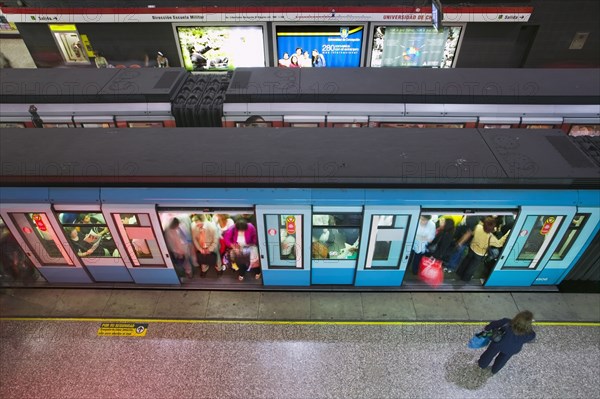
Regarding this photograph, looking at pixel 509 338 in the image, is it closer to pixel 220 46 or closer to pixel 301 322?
pixel 301 322

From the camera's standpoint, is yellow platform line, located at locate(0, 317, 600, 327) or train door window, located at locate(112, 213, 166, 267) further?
yellow platform line, located at locate(0, 317, 600, 327)

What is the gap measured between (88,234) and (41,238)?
790 millimetres

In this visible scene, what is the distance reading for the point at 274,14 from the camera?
12.3 m

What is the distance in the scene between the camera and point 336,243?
23.1ft

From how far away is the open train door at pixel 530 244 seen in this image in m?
6.43

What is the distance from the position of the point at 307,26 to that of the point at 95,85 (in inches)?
270

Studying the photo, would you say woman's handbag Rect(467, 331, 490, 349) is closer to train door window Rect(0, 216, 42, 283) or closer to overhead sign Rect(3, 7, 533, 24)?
train door window Rect(0, 216, 42, 283)

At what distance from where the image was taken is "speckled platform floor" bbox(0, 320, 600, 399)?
625cm

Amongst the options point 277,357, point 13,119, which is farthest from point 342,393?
point 13,119

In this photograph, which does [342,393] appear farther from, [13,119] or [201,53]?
[201,53]

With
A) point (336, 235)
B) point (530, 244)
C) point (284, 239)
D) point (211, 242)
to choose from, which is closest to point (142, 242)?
point (211, 242)

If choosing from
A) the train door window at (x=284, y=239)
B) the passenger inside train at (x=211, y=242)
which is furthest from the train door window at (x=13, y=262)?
the train door window at (x=284, y=239)

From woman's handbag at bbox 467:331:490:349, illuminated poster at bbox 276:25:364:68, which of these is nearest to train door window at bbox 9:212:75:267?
woman's handbag at bbox 467:331:490:349

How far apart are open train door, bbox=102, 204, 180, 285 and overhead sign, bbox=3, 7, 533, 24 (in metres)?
8.24
